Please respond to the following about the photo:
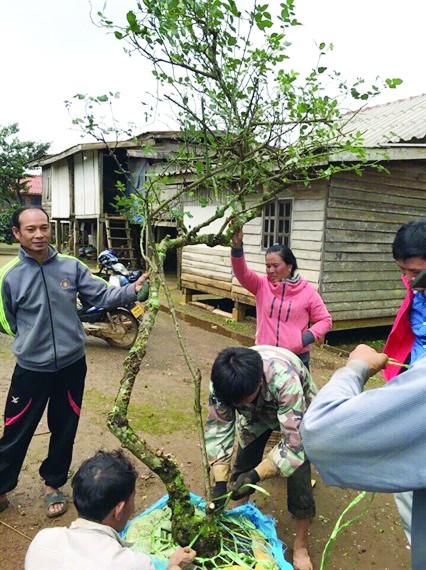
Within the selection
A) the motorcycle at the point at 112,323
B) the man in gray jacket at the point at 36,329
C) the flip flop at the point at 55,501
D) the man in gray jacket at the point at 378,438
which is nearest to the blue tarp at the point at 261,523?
the flip flop at the point at 55,501

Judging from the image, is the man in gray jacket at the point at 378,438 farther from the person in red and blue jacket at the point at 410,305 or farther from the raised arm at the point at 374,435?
the person in red and blue jacket at the point at 410,305

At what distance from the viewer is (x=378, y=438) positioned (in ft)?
2.90

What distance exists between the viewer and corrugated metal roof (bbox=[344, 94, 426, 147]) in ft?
24.9

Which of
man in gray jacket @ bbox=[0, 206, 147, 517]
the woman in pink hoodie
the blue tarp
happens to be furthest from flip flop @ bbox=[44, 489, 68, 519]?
the woman in pink hoodie

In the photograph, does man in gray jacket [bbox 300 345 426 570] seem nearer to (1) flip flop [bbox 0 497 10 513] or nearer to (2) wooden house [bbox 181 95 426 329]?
(1) flip flop [bbox 0 497 10 513]

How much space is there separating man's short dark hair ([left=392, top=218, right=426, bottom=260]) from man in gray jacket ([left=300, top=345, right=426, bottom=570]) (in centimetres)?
135

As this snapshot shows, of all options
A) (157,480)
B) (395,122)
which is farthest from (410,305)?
(395,122)

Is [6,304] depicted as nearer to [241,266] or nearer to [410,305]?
[241,266]

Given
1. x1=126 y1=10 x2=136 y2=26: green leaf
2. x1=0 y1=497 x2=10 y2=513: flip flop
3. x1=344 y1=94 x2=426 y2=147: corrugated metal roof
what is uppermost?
x1=344 y1=94 x2=426 y2=147: corrugated metal roof

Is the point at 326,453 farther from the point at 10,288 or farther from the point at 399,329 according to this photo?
the point at 10,288

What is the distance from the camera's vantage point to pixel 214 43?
7.61 ft

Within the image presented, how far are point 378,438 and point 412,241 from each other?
59.2 inches

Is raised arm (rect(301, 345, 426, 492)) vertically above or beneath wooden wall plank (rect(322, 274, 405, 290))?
above

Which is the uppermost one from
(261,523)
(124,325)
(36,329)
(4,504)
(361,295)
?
(36,329)
